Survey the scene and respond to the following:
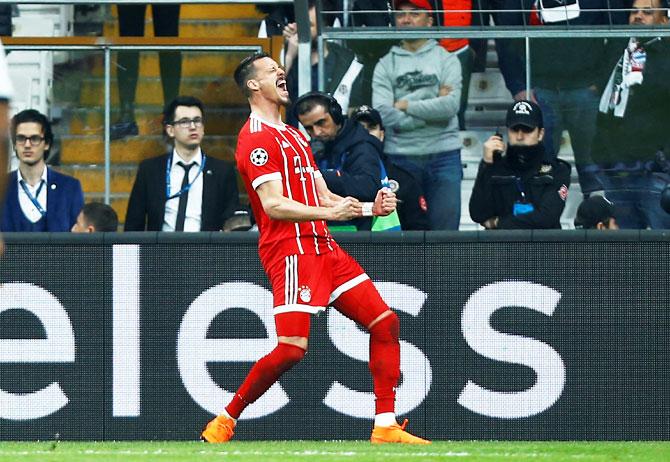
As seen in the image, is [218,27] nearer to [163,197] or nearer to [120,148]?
[120,148]

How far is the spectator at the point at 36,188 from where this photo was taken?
376 inches

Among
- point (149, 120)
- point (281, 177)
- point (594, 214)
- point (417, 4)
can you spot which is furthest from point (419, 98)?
point (281, 177)

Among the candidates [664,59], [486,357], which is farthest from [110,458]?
[664,59]

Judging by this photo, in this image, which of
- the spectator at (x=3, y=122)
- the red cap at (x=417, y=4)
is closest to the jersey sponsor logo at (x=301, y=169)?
the red cap at (x=417, y=4)

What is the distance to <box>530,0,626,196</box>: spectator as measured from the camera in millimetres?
10062

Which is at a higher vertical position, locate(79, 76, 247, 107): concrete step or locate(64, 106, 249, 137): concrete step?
locate(79, 76, 247, 107): concrete step

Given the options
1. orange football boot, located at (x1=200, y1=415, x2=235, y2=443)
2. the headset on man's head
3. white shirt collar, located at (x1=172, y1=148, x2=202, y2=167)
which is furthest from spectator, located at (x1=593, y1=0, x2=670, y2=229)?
orange football boot, located at (x1=200, y1=415, x2=235, y2=443)

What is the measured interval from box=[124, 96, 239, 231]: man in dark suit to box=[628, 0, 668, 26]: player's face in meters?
3.11

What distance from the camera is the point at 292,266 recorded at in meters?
7.61

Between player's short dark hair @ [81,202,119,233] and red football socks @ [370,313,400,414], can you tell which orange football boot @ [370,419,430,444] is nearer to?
red football socks @ [370,313,400,414]

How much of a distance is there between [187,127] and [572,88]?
106 inches

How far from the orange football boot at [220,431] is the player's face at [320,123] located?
7.35ft

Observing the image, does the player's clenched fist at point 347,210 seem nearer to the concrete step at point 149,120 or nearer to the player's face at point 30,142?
the concrete step at point 149,120

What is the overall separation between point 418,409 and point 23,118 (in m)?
3.37
